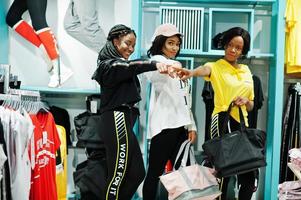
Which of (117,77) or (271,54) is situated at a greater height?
(271,54)

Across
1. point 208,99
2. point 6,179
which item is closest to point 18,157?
point 6,179

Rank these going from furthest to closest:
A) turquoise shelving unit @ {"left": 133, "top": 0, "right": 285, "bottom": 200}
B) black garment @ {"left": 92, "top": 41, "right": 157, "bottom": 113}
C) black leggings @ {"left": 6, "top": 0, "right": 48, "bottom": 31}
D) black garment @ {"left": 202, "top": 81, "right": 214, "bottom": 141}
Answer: black leggings @ {"left": 6, "top": 0, "right": 48, "bottom": 31}
black garment @ {"left": 202, "top": 81, "right": 214, "bottom": 141}
turquoise shelving unit @ {"left": 133, "top": 0, "right": 285, "bottom": 200}
black garment @ {"left": 92, "top": 41, "right": 157, "bottom": 113}

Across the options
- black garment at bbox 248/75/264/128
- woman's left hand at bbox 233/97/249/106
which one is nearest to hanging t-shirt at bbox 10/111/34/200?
woman's left hand at bbox 233/97/249/106

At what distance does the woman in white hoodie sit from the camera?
233 cm

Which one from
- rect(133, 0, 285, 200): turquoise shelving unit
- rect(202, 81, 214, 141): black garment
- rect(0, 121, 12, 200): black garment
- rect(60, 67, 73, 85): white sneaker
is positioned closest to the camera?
rect(0, 121, 12, 200): black garment

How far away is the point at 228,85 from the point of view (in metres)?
2.27

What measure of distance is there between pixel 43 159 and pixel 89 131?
41cm

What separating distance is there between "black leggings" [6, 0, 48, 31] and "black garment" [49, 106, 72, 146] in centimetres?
65

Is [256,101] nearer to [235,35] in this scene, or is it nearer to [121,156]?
[235,35]

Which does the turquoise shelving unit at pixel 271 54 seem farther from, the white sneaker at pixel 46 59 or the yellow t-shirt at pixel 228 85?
the white sneaker at pixel 46 59

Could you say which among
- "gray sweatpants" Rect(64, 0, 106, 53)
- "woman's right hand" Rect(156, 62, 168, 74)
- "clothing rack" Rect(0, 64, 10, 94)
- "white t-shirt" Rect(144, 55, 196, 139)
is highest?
"gray sweatpants" Rect(64, 0, 106, 53)

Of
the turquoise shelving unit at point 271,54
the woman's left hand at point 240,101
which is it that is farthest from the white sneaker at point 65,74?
the woman's left hand at point 240,101

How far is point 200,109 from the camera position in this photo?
9.74 feet

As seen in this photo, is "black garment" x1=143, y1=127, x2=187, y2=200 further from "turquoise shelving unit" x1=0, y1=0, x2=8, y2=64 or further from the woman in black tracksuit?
"turquoise shelving unit" x1=0, y1=0, x2=8, y2=64
